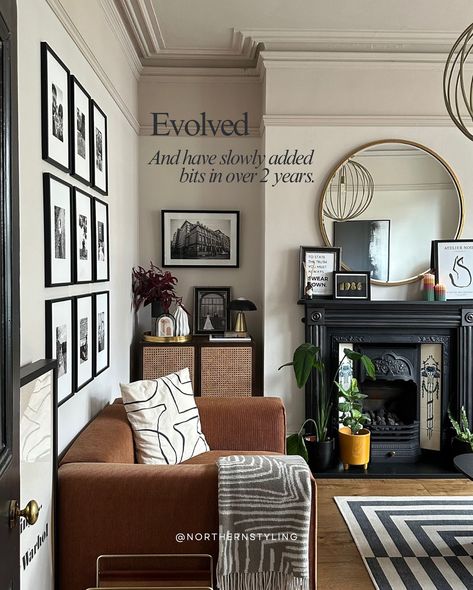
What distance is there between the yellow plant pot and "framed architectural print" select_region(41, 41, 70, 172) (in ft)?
8.33

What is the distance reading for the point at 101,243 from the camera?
9.71 feet

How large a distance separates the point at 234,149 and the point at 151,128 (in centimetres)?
64

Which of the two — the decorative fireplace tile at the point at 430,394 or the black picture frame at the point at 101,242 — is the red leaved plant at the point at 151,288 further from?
the decorative fireplace tile at the point at 430,394

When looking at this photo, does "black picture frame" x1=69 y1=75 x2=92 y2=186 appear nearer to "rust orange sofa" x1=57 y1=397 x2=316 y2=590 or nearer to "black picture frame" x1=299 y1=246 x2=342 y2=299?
"rust orange sofa" x1=57 y1=397 x2=316 y2=590

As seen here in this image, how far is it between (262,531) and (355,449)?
6.57 feet

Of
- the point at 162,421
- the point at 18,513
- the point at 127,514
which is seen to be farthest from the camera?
the point at 162,421

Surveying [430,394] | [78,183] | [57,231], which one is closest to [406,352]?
[430,394]

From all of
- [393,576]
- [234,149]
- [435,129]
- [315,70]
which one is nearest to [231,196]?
[234,149]

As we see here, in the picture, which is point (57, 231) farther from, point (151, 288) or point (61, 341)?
point (151, 288)

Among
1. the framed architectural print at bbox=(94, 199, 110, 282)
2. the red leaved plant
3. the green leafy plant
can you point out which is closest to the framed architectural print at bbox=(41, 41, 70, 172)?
the framed architectural print at bbox=(94, 199, 110, 282)

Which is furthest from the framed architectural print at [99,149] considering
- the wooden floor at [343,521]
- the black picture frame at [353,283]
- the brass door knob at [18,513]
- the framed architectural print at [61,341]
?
the wooden floor at [343,521]

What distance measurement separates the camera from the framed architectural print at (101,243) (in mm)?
2820

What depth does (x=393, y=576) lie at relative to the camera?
2553 mm

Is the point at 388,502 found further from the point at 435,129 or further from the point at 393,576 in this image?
the point at 435,129
